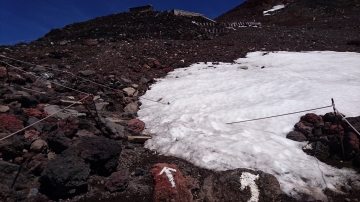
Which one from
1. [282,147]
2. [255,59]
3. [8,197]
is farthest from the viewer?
[255,59]

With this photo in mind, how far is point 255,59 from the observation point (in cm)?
1214

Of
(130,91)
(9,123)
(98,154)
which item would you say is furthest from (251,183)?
(130,91)

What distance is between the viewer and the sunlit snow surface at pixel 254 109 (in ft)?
15.0

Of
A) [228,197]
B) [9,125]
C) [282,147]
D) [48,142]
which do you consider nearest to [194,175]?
[228,197]

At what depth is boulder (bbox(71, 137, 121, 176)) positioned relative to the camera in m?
4.27

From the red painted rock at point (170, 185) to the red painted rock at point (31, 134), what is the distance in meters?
2.51

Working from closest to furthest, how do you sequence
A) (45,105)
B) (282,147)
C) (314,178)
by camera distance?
(314,178)
(282,147)
(45,105)

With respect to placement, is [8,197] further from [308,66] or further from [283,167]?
[308,66]

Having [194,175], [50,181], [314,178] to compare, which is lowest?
[314,178]

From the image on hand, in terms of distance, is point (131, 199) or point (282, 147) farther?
point (282, 147)

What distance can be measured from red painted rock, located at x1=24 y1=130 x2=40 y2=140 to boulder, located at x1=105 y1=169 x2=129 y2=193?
72.8 inches

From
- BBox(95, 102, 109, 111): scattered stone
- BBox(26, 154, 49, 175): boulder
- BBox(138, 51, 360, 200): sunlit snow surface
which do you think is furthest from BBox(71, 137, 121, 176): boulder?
BBox(95, 102, 109, 111): scattered stone

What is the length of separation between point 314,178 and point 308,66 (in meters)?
7.51

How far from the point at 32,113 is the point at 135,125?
247 cm
